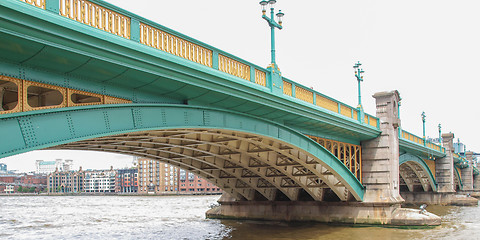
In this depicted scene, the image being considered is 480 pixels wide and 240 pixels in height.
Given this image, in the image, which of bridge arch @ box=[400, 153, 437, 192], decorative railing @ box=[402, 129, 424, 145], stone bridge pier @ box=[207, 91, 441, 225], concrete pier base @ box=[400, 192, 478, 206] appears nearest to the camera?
stone bridge pier @ box=[207, 91, 441, 225]

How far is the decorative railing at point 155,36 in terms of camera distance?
401 inches

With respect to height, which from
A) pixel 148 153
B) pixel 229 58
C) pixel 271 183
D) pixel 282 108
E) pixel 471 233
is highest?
pixel 229 58

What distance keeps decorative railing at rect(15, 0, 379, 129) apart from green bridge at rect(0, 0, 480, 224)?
31 millimetres

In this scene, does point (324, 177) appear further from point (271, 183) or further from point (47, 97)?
point (47, 97)

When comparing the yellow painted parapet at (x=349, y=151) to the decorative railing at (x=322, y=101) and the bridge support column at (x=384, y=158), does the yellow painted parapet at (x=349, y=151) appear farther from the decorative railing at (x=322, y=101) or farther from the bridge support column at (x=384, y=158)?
the decorative railing at (x=322, y=101)

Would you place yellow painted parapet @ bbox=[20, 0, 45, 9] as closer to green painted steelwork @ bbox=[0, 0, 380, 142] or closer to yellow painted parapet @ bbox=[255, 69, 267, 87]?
green painted steelwork @ bbox=[0, 0, 380, 142]

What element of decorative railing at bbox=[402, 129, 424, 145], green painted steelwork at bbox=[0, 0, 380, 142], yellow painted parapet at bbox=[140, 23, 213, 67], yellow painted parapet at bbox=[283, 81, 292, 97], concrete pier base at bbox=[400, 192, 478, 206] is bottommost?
concrete pier base at bbox=[400, 192, 478, 206]

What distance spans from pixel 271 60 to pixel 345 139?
11787mm

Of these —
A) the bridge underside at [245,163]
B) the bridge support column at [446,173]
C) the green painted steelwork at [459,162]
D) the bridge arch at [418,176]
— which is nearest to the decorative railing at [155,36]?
the bridge underside at [245,163]

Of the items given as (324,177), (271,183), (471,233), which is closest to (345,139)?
(324,177)

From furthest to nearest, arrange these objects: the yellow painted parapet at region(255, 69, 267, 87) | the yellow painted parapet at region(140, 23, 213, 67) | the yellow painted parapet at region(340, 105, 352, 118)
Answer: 1. the yellow painted parapet at region(340, 105, 352, 118)
2. the yellow painted parapet at region(255, 69, 267, 87)
3. the yellow painted parapet at region(140, 23, 213, 67)

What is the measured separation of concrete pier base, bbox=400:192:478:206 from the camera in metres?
54.8

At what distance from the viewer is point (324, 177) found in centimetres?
2697

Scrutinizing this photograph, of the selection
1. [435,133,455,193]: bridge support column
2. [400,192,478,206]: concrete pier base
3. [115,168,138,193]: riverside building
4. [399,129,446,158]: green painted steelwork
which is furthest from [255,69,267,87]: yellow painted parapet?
[115,168,138,193]: riverside building
